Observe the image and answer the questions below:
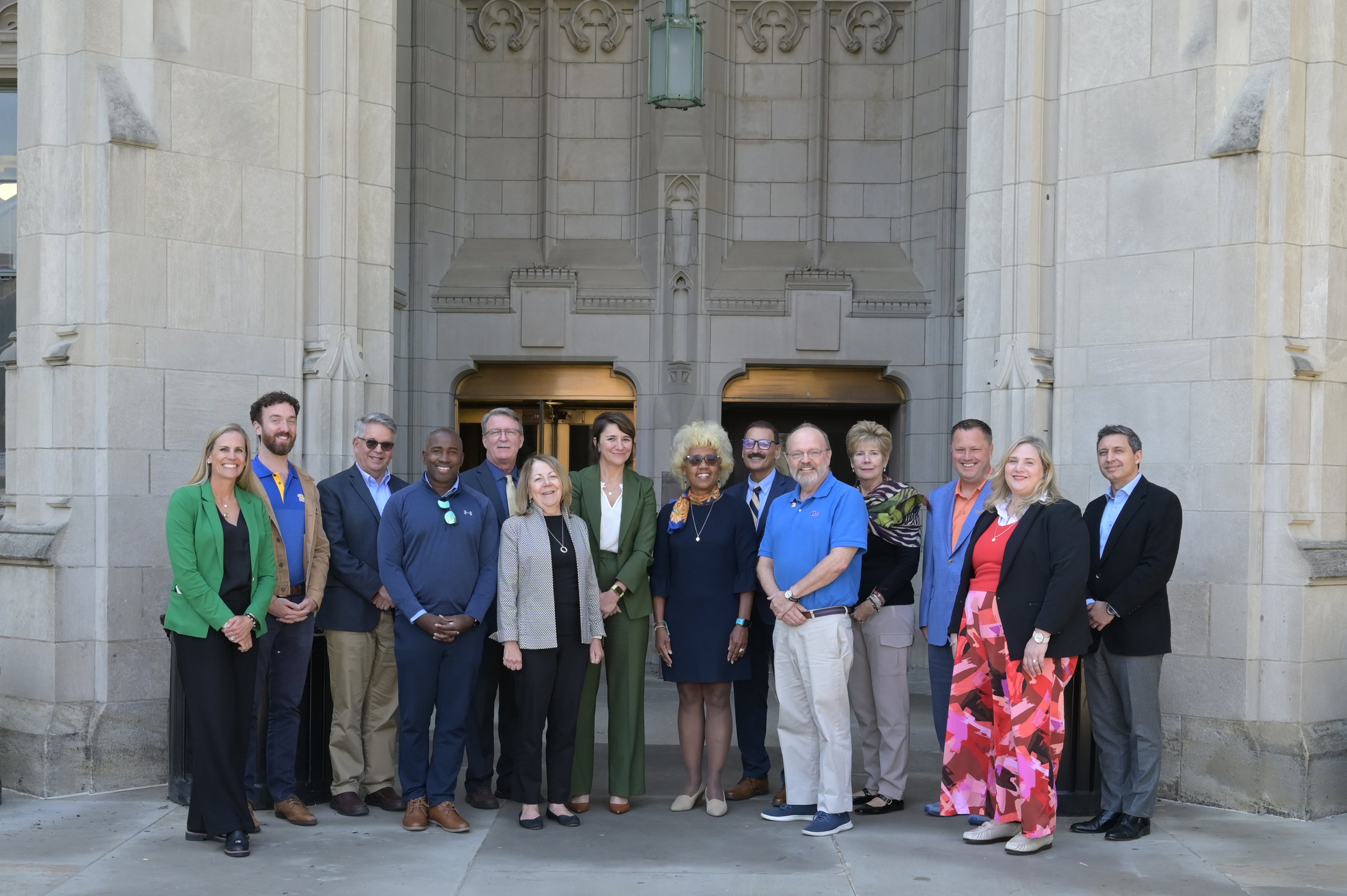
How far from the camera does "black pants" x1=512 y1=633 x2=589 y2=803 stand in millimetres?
6055

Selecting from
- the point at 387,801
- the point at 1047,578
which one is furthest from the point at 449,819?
the point at 1047,578

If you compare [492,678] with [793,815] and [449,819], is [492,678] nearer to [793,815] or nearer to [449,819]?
[449,819]

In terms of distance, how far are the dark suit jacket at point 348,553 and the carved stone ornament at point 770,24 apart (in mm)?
6466

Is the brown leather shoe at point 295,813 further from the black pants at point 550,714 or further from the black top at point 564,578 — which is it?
the black top at point 564,578

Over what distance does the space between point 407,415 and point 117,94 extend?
186 inches

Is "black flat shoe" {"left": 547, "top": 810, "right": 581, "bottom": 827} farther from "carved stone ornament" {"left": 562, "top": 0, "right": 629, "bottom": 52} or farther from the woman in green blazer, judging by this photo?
"carved stone ornament" {"left": 562, "top": 0, "right": 629, "bottom": 52}

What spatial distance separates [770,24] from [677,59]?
2782mm

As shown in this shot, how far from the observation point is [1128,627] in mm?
6207

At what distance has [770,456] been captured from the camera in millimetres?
6648

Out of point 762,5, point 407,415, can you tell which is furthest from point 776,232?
point 407,415

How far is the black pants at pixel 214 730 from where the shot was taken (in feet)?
18.5

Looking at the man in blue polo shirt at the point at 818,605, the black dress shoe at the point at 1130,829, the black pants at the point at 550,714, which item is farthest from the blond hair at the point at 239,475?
the black dress shoe at the point at 1130,829

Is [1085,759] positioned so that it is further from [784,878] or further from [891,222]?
[891,222]

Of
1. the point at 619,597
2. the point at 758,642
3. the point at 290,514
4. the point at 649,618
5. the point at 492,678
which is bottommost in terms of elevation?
the point at 492,678
